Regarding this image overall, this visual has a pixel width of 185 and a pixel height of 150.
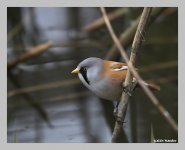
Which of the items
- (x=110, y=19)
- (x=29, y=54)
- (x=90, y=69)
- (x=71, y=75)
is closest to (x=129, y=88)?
(x=90, y=69)

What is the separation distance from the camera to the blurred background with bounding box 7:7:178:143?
3016 mm

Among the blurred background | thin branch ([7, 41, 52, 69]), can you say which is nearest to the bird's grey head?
the blurred background

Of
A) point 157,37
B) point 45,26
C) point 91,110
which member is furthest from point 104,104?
point 45,26

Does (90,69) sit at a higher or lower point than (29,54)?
lower

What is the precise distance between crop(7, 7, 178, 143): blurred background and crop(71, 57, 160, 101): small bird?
48cm

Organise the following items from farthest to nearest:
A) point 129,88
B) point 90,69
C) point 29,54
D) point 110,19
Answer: point 110,19, point 29,54, point 90,69, point 129,88

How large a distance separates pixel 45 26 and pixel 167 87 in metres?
1.30

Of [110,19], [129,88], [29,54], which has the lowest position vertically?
[129,88]

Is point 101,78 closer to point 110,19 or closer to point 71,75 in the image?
point 71,75

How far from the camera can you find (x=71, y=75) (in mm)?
3742

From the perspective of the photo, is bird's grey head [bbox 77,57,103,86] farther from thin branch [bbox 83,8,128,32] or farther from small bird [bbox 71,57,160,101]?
thin branch [bbox 83,8,128,32]

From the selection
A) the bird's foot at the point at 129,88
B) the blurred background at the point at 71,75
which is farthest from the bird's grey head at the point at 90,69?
the blurred background at the point at 71,75

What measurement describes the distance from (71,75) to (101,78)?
4.97 ft

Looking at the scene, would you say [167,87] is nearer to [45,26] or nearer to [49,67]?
[49,67]
